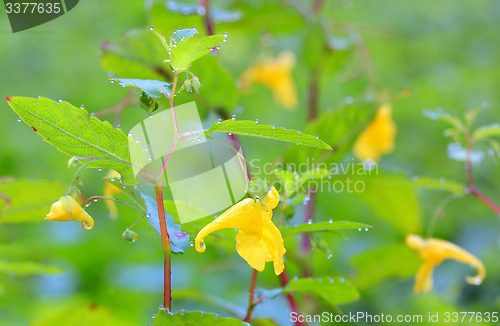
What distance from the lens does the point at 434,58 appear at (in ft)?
7.70

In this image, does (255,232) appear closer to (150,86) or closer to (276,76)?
(150,86)

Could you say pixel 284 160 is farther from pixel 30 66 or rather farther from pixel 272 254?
pixel 30 66

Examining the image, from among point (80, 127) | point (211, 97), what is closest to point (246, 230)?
point (80, 127)

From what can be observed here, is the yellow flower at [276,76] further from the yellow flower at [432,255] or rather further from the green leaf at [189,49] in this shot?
the green leaf at [189,49]

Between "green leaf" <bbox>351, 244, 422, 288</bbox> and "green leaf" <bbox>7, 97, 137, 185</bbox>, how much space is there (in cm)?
68

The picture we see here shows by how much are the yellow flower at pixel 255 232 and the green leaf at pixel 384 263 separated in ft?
1.89

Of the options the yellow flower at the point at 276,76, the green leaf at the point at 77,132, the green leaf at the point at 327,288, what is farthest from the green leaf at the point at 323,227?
the yellow flower at the point at 276,76

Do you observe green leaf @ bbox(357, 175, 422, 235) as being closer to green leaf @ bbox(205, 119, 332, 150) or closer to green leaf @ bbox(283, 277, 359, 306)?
green leaf @ bbox(283, 277, 359, 306)

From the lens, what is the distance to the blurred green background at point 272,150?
4.16 ft

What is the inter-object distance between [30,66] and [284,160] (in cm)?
196

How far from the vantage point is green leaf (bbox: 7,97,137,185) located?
1.66 ft

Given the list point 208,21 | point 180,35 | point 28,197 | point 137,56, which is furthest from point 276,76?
point 180,35

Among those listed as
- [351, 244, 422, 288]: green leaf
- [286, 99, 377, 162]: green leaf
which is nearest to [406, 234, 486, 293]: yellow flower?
[351, 244, 422, 288]: green leaf

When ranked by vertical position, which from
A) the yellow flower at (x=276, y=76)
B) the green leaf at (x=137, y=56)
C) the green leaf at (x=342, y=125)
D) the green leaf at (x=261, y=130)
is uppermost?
the green leaf at (x=261, y=130)
